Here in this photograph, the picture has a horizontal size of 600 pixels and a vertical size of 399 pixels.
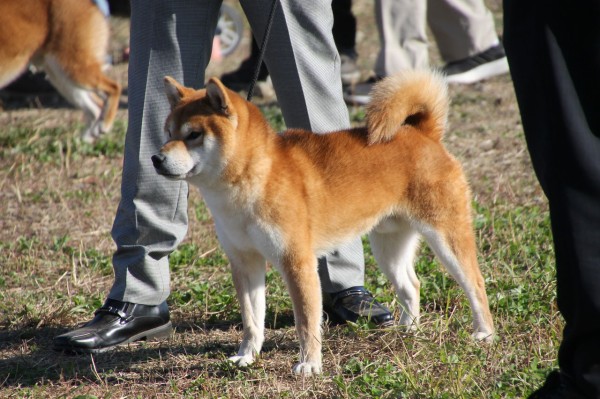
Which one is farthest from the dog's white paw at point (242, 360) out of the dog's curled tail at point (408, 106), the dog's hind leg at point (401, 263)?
the dog's curled tail at point (408, 106)

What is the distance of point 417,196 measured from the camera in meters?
3.14

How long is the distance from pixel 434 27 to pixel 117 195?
3.18 metres

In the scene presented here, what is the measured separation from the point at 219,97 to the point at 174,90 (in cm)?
23

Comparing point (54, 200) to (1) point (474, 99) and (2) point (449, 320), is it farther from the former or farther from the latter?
(1) point (474, 99)

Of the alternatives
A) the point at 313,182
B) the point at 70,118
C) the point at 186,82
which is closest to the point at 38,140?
the point at 70,118

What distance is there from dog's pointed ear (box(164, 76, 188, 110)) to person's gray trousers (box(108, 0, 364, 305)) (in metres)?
0.28

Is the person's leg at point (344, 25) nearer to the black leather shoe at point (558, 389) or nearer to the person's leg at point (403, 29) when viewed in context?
the person's leg at point (403, 29)

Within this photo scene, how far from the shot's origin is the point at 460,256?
315cm

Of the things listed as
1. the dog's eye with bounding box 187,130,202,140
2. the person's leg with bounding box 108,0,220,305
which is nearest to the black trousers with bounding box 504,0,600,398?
the dog's eye with bounding box 187,130,202,140

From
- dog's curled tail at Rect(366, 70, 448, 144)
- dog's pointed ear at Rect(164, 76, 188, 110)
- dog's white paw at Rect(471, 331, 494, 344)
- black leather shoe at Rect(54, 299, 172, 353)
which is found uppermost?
dog's pointed ear at Rect(164, 76, 188, 110)

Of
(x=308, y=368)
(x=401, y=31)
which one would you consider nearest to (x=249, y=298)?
(x=308, y=368)

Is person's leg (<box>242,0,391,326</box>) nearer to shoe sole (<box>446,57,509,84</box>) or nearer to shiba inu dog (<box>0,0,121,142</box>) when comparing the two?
shiba inu dog (<box>0,0,121,142</box>)

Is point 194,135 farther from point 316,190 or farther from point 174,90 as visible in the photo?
point 316,190

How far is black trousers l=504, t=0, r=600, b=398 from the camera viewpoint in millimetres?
2146
